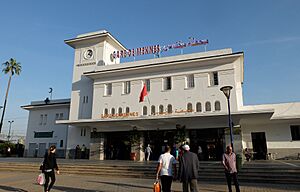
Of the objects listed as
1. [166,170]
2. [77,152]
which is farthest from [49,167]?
[77,152]

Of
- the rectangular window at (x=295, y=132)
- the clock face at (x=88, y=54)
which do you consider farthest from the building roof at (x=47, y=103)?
the rectangular window at (x=295, y=132)

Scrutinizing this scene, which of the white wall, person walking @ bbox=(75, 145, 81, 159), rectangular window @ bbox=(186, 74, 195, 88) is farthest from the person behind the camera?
the white wall

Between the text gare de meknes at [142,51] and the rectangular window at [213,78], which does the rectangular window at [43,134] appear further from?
the rectangular window at [213,78]

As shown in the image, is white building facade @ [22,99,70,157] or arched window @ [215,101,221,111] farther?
white building facade @ [22,99,70,157]

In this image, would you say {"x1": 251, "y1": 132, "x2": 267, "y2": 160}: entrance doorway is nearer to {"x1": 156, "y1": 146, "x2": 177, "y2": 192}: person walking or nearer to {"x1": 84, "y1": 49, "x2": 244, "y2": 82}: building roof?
{"x1": 84, "y1": 49, "x2": 244, "y2": 82}: building roof

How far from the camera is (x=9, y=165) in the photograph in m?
18.9

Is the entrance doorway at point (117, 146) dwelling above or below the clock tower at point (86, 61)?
below

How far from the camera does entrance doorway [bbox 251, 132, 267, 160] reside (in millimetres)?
24203

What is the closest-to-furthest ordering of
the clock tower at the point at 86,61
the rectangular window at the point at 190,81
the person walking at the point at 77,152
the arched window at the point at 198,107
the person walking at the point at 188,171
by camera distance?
the person walking at the point at 188,171 < the arched window at the point at 198,107 < the rectangular window at the point at 190,81 < the person walking at the point at 77,152 < the clock tower at the point at 86,61

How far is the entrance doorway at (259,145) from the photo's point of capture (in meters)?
24.2

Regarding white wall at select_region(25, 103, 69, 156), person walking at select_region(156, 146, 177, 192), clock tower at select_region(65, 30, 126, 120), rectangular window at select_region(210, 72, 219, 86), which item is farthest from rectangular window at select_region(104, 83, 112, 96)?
person walking at select_region(156, 146, 177, 192)

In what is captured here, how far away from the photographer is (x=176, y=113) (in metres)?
23.9

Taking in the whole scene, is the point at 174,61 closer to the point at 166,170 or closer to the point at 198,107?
the point at 198,107

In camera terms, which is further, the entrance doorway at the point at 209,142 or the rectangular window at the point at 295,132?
the rectangular window at the point at 295,132
